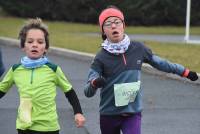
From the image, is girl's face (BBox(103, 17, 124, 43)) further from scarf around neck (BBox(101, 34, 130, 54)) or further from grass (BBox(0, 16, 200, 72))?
grass (BBox(0, 16, 200, 72))

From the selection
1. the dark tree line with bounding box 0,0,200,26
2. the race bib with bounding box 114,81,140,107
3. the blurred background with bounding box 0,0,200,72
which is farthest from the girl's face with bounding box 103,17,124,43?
the dark tree line with bounding box 0,0,200,26

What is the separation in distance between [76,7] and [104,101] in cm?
2359

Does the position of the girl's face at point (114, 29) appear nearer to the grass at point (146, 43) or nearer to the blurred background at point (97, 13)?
the grass at point (146, 43)

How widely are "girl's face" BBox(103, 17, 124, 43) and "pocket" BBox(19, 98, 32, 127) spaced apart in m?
0.92

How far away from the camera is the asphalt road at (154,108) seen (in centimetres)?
767

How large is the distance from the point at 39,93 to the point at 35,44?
37 centimetres

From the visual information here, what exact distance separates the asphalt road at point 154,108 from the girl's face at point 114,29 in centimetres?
265

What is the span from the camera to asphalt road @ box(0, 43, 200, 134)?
7.67m

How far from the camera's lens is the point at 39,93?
14.9 ft

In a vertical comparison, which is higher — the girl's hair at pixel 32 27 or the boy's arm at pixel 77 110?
the girl's hair at pixel 32 27

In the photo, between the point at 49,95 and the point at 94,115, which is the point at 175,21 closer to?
the point at 94,115

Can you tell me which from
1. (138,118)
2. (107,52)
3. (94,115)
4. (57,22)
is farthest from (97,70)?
(57,22)

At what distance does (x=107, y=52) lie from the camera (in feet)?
16.6

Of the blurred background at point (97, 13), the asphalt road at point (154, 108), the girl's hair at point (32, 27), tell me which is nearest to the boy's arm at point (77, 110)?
the girl's hair at point (32, 27)
